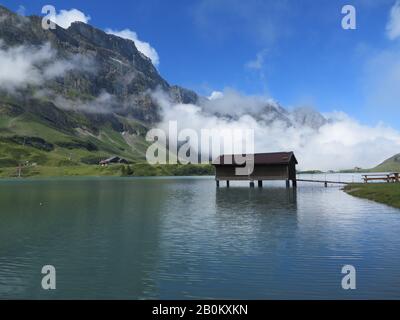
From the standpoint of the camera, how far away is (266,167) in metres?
111

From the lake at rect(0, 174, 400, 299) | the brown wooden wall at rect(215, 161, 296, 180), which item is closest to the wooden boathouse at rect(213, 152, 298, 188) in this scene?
the brown wooden wall at rect(215, 161, 296, 180)

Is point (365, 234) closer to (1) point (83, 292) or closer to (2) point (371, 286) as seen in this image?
(2) point (371, 286)

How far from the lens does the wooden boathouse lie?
4242 inches

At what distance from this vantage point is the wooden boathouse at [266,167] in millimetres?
107750

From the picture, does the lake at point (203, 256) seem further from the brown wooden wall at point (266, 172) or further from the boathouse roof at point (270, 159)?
the brown wooden wall at point (266, 172)

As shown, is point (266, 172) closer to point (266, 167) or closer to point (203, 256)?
point (266, 167)

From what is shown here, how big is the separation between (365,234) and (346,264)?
1120cm

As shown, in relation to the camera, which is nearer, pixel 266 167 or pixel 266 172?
pixel 266 172
